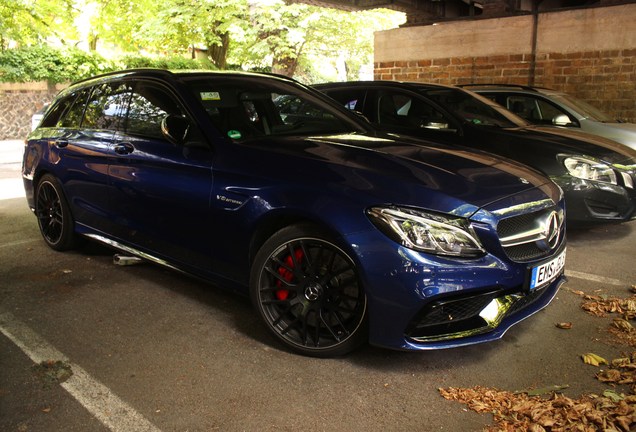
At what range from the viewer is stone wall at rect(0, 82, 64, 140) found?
16.9 m

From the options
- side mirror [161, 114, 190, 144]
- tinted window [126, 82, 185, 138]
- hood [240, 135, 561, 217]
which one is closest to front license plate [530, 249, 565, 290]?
hood [240, 135, 561, 217]

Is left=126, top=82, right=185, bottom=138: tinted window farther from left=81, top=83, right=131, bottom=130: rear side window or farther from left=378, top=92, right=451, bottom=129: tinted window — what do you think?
left=378, top=92, right=451, bottom=129: tinted window

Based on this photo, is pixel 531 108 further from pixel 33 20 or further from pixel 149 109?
pixel 33 20

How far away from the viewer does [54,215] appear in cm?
527

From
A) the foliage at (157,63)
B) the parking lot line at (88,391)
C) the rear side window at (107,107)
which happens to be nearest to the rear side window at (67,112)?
the rear side window at (107,107)

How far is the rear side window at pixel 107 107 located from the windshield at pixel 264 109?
71 cm

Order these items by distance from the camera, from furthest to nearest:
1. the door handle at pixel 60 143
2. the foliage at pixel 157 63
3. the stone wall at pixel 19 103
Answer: the foliage at pixel 157 63
the stone wall at pixel 19 103
the door handle at pixel 60 143

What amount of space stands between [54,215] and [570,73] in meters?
9.02

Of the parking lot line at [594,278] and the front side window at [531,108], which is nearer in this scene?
the parking lot line at [594,278]

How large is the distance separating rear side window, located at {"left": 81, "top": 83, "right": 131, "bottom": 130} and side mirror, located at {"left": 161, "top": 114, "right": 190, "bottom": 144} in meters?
0.79

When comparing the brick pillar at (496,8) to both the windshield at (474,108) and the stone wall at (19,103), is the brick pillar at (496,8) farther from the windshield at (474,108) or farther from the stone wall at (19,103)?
the stone wall at (19,103)

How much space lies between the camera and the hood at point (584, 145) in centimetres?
587

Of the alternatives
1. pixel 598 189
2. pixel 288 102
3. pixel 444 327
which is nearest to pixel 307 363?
pixel 444 327

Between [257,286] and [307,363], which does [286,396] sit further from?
[257,286]
